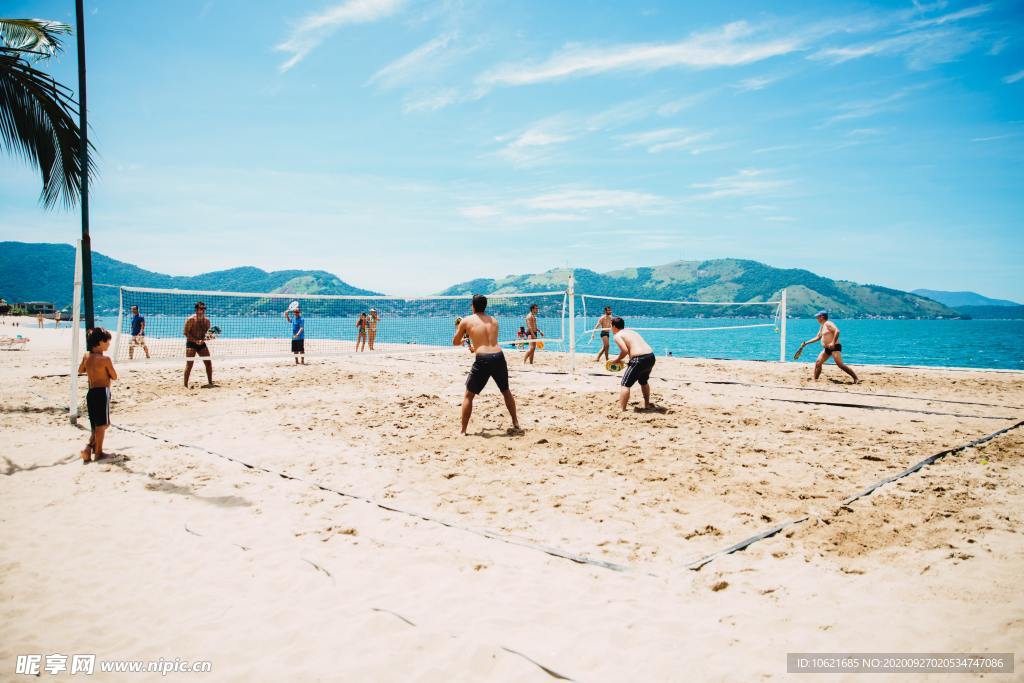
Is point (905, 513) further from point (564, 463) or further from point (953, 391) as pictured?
point (953, 391)

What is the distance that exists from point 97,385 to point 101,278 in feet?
586

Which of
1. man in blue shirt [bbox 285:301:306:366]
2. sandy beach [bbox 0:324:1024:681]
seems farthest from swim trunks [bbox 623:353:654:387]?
man in blue shirt [bbox 285:301:306:366]

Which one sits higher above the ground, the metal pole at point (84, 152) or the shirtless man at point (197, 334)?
the metal pole at point (84, 152)

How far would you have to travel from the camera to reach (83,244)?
7.93 metres

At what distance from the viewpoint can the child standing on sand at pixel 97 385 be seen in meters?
5.96

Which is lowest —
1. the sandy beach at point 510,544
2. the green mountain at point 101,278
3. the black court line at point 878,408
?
the sandy beach at point 510,544

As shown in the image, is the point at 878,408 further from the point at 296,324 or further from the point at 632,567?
the point at 296,324

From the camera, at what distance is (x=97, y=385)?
598 centimetres

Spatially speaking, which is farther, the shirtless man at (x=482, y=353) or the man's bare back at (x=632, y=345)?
the man's bare back at (x=632, y=345)

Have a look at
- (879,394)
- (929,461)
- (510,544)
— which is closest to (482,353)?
(510,544)

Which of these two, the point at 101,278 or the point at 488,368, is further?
the point at 101,278

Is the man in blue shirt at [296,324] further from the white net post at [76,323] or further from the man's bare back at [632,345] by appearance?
the man's bare back at [632,345]

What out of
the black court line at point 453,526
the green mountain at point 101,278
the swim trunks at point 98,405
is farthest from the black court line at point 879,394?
the green mountain at point 101,278

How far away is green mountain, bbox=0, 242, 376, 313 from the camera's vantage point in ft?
440
